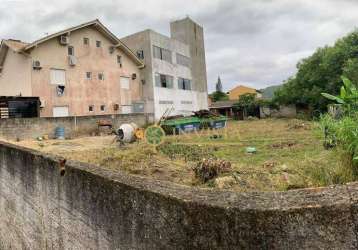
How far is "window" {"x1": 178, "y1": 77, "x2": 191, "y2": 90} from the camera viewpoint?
3109 cm

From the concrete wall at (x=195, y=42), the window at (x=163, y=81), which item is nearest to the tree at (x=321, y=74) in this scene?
the concrete wall at (x=195, y=42)

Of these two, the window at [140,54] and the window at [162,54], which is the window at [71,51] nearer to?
the window at [140,54]

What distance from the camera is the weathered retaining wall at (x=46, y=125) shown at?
14.8 meters

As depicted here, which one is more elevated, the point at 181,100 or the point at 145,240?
the point at 181,100

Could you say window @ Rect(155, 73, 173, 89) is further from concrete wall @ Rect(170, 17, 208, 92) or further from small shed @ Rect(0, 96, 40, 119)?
small shed @ Rect(0, 96, 40, 119)

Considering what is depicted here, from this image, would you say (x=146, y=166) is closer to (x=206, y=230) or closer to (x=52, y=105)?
(x=206, y=230)

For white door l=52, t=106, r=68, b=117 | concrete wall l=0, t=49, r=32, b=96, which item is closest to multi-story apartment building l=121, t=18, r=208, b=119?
white door l=52, t=106, r=68, b=117

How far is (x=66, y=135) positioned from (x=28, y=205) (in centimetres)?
1270

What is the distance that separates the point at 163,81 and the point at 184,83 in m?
4.30

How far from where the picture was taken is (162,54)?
28016 mm

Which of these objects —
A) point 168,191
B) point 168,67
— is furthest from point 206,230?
point 168,67

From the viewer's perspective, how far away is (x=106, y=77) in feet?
78.7

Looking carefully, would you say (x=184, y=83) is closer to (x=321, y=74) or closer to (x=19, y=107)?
(x=321, y=74)

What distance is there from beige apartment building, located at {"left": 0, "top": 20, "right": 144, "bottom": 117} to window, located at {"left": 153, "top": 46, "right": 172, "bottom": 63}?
1.76m
